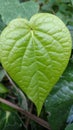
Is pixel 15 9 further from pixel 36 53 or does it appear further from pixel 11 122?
pixel 11 122

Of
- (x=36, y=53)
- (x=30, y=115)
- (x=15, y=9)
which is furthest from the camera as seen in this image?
(x=30, y=115)

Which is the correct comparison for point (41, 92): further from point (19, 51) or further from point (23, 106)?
point (23, 106)

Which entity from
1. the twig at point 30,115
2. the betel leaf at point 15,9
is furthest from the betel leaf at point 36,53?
the twig at point 30,115

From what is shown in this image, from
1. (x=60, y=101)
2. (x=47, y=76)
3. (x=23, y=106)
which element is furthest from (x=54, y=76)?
(x=23, y=106)

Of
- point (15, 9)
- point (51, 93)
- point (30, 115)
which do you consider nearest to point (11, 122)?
point (30, 115)

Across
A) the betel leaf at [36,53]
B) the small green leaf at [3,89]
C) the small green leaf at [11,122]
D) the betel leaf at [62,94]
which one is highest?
the betel leaf at [36,53]

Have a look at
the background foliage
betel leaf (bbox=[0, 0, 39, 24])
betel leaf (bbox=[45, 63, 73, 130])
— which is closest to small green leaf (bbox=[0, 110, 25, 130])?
the background foliage

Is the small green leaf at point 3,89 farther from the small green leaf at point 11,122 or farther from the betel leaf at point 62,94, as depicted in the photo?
the betel leaf at point 62,94
